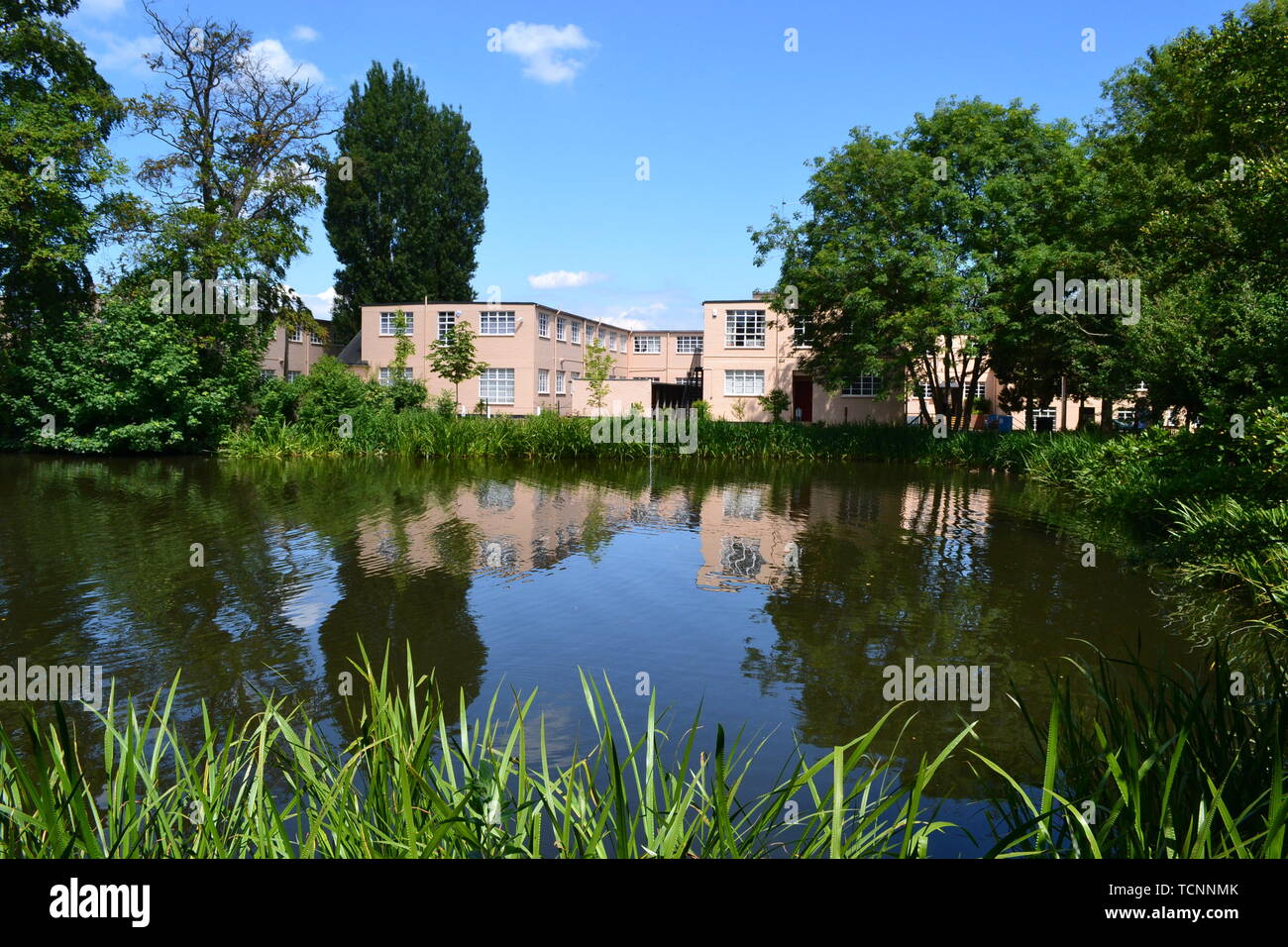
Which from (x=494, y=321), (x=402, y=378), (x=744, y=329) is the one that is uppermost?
(x=494, y=321)

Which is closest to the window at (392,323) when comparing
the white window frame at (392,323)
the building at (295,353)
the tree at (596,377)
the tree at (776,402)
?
the white window frame at (392,323)

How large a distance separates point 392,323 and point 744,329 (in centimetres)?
1863

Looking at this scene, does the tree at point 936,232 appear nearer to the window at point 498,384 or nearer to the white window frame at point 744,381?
the white window frame at point 744,381

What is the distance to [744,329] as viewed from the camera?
46031 mm

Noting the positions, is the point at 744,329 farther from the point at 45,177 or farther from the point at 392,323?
the point at 45,177

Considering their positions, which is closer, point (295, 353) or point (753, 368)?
point (753, 368)

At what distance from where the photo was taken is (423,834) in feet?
9.35

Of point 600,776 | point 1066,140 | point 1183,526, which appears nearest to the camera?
point 600,776

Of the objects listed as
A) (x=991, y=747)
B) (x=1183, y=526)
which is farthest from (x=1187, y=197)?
(x=991, y=747)

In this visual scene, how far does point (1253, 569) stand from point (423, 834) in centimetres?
1050

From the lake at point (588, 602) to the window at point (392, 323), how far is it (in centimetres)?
2824

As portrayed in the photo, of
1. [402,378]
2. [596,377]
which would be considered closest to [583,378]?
[596,377]

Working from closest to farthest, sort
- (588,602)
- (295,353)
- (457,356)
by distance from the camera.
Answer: (588,602) < (457,356) < (295,353)
